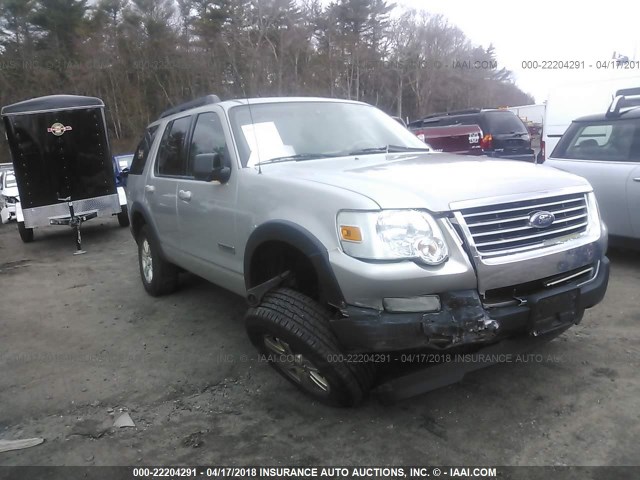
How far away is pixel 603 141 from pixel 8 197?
512 inches

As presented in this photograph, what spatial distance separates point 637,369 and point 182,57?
3049 centimetres

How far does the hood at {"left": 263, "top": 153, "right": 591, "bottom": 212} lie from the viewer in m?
2.61

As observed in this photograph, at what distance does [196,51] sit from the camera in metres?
29.9

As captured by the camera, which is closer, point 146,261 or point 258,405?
point 258,405

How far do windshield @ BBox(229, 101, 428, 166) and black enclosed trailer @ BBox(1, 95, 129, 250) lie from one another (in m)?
6.92

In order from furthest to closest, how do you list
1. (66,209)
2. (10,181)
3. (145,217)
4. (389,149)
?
(10,181), (66,209), (145,217), (389,149)

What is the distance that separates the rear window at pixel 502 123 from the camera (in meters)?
11.4

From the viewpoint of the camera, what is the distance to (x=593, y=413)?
113 inches

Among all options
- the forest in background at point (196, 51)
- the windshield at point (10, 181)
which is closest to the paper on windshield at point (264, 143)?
the windshield at point (10, 181)

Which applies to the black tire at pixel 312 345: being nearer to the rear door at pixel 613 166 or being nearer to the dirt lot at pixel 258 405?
the dirt lot at pixel 258 405

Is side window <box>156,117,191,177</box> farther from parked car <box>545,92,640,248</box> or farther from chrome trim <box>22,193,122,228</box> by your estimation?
chrome trim <box>22,193,122,228</box>

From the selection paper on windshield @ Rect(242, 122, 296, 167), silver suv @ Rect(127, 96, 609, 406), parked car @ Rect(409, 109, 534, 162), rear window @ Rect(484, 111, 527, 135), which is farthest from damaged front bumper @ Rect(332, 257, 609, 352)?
rear window @ Rect(484, 111, 527, 135)

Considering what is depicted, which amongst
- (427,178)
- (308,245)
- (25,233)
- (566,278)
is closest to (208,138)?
(308,245)

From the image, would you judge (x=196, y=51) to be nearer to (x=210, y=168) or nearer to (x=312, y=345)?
(x=210, y=168)
